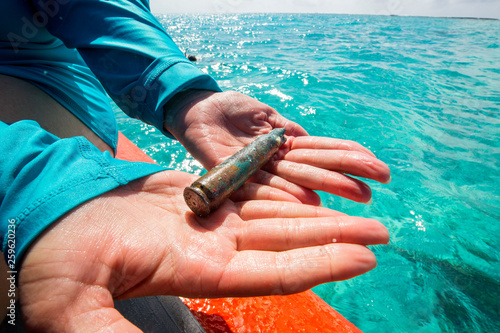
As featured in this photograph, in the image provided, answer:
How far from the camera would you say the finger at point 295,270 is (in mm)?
1637

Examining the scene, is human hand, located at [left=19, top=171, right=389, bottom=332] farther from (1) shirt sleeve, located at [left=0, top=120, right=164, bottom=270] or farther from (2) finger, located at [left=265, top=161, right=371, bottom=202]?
Result: (2) finger, located at [left=265, top=161, right=371, bottom=202]

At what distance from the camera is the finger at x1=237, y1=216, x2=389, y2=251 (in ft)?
6.07

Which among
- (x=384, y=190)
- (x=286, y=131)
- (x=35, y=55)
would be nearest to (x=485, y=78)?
(x=384, y=190)

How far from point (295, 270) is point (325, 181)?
3.72 feet

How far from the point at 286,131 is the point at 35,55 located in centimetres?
301

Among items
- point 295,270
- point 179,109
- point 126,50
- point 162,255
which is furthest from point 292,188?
point 126,50

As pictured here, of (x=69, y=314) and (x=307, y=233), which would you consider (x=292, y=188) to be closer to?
(x=307, y=233)

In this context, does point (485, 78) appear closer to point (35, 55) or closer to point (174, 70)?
point (174, 70)

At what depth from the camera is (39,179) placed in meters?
1.56

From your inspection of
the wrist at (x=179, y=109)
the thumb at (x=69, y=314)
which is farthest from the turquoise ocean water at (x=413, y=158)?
the thumb at (x=69, y=314)

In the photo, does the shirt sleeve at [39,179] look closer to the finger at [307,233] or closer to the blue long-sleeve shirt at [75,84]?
the blue long-sleeve shirt at [75,84]

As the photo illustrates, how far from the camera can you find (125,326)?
1.33 m

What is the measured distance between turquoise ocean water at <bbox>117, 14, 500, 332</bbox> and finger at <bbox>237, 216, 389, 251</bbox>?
2456mm

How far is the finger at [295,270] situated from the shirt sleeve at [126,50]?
2.28 m
